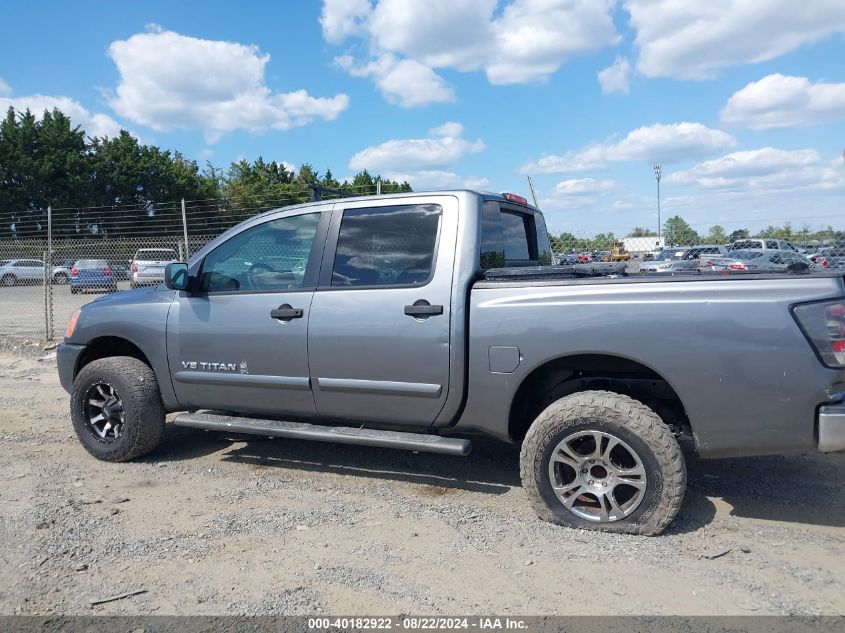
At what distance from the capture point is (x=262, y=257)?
4.69 metres

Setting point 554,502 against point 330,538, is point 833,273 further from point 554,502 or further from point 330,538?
point 330,538

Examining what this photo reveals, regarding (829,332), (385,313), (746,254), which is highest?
(746,254)

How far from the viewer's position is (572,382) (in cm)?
392

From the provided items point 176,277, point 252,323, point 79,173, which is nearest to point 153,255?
point 176,277

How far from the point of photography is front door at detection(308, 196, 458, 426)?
390 centimetres

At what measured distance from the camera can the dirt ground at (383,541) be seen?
293 centimetres

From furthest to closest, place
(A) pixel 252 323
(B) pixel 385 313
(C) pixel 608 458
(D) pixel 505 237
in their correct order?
1. (D) pixel 505 237
2. (A) pixel 252 323
3. (B) pixel 385 313
4. (C) pixel 608 458

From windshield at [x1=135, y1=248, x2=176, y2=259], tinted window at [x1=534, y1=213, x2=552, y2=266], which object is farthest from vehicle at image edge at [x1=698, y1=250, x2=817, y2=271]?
windshield at [x1=135, y1=248, x2=176, y2=259]

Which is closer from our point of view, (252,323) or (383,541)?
(383,541)

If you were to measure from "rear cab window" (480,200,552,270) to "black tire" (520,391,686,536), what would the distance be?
112 centimetres

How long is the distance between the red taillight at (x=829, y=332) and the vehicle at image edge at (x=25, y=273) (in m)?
20.6

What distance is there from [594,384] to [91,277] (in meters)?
16.7

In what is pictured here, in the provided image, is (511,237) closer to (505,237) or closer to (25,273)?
(505,237)

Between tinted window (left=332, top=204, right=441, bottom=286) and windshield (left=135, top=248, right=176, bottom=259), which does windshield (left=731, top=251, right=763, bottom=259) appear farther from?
windshield (left=135, top=248, right=176, bottom=259)
